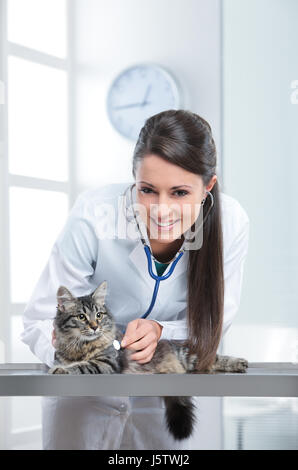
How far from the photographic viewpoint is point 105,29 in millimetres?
1280

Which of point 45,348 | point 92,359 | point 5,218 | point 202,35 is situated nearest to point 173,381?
point 92,359

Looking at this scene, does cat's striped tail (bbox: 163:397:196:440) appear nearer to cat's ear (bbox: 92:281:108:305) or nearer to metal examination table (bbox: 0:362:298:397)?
metal examination table (bbox: 0:362:298:397)

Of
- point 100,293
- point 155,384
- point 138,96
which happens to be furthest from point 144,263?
point 138,96

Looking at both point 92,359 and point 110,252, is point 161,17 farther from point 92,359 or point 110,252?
point 92,359

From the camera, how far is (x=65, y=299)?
3.93 ft

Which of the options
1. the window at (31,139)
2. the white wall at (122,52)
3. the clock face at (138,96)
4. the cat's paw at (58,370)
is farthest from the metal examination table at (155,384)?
the clock face at (138,96)

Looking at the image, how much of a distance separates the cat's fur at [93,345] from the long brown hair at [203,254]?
0.20 ft

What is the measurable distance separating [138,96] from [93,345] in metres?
0.57

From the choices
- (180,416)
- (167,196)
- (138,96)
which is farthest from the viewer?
(138,96)

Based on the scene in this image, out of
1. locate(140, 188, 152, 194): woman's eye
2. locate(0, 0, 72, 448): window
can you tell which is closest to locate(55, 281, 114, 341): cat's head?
locate(0, 0, 72, 448): window

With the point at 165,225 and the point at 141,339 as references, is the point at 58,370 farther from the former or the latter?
the point at 165,225

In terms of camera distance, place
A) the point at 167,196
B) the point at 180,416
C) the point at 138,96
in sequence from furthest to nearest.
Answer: the point at 138,96 → the point at 167,196 → the point at 180,416

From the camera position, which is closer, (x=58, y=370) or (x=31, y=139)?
(x=58, y=370)

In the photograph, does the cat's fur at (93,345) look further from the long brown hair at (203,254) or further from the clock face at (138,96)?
the clock face at (138,96)
